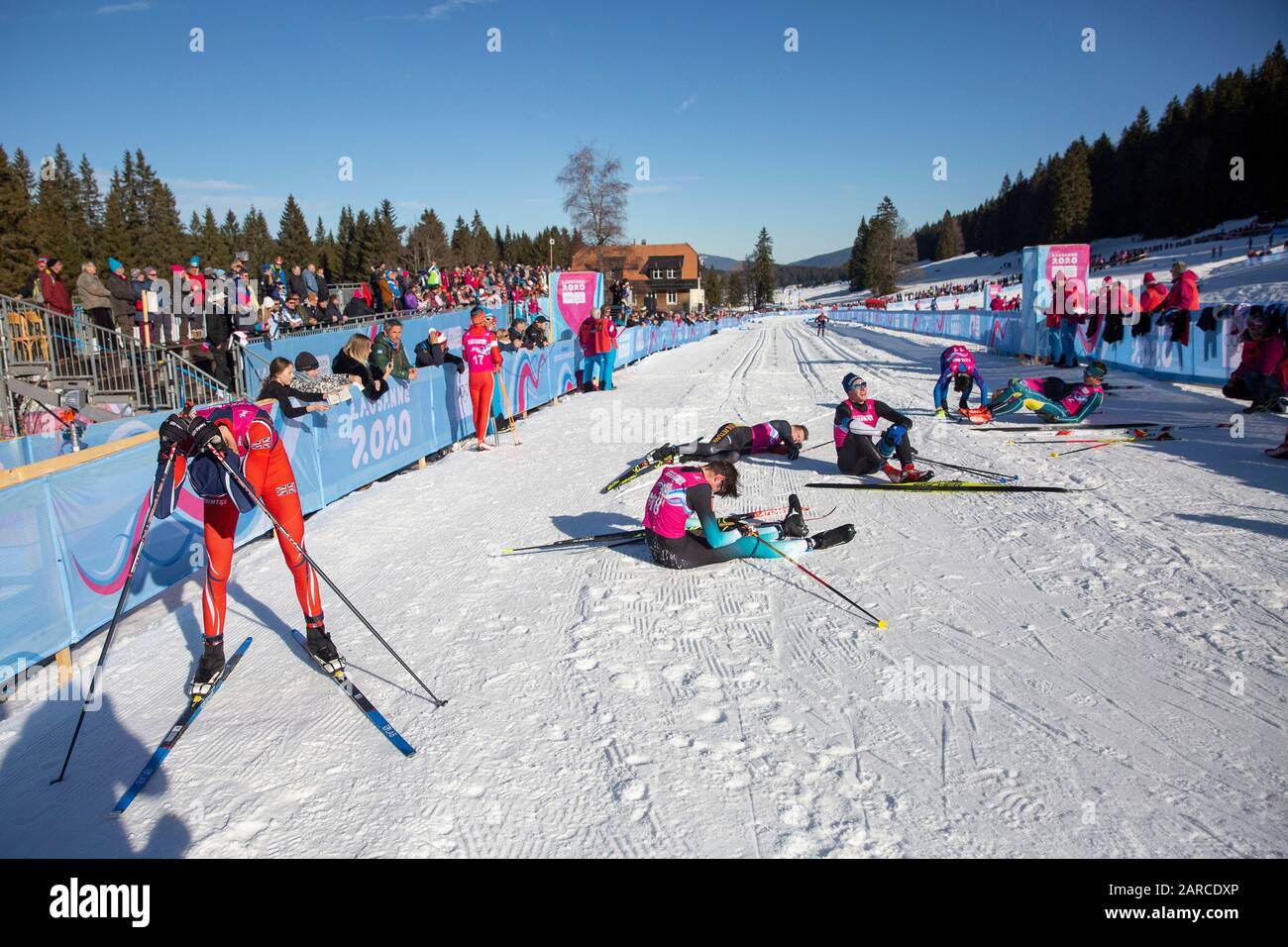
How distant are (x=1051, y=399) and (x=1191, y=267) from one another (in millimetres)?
52461

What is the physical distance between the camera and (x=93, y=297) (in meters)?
11.6

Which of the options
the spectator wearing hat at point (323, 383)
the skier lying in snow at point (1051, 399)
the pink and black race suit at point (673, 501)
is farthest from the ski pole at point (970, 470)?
the spectator wearing hat at point (323, 383)

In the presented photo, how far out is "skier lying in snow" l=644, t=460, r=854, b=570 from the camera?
552 centimetres

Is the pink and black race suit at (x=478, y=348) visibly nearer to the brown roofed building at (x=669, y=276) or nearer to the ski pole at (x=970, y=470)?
the ski pole at (x=970, y=470)

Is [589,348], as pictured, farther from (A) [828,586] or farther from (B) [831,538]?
(A) [828,586]

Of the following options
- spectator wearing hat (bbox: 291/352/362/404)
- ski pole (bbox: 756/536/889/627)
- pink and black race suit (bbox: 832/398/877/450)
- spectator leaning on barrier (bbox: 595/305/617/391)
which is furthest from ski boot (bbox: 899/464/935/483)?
spectator leaning on barrier (bbox: 595/305/617/391)

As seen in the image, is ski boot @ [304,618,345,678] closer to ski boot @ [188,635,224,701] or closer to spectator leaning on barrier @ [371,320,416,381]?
ski boot @ [188,635,224,701]

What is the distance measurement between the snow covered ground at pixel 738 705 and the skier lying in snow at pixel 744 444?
2.36 metres

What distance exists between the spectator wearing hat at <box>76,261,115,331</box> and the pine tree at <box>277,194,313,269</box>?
69321mm

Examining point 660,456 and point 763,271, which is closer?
point 660,456

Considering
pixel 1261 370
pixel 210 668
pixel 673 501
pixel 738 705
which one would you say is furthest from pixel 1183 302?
pixel 210 668

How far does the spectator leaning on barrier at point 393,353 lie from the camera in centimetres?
978

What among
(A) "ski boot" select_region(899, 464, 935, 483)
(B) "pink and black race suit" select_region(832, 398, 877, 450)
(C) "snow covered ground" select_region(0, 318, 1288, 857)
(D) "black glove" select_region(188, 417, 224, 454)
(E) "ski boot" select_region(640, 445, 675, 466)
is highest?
(D) "black glove" select_region(188, 417, 224, 454)

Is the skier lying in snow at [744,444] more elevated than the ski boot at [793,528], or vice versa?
the skier lying in snow at [744,444]
